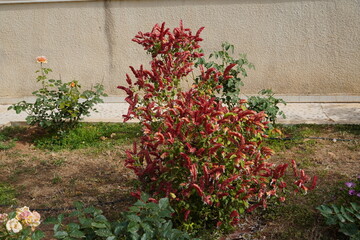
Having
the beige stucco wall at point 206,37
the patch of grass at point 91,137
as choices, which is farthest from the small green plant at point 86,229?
the beige stucco wall at point 206,37

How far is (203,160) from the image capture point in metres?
3.04

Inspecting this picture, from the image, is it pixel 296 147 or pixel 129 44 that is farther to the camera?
pixel 129 44

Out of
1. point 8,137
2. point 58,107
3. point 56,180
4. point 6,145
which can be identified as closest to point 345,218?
point 56,180

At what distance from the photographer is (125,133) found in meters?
5.87

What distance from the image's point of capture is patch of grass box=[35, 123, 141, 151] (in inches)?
217

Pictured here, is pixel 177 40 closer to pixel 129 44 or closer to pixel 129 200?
pixel 129 200

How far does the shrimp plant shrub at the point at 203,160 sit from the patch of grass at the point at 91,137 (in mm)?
2146

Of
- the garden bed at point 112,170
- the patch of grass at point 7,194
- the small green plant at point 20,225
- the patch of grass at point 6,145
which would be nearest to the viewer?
the small green plant at point 20,225

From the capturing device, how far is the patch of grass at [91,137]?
5504mm

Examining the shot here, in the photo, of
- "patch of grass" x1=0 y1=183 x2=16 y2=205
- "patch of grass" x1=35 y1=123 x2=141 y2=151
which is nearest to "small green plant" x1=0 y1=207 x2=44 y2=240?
"patch of grass" x1=0 y1=183 x2=16 y2=205

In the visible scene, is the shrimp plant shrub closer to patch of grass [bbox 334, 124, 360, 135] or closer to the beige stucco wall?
patch of grass [bbox 334, 124, 360, 135]

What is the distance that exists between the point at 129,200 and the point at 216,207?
1.07 meters

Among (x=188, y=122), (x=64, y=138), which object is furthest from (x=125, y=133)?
(x=188, y=122)

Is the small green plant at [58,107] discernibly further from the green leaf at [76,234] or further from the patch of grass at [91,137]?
the green leaf at [76,234]
